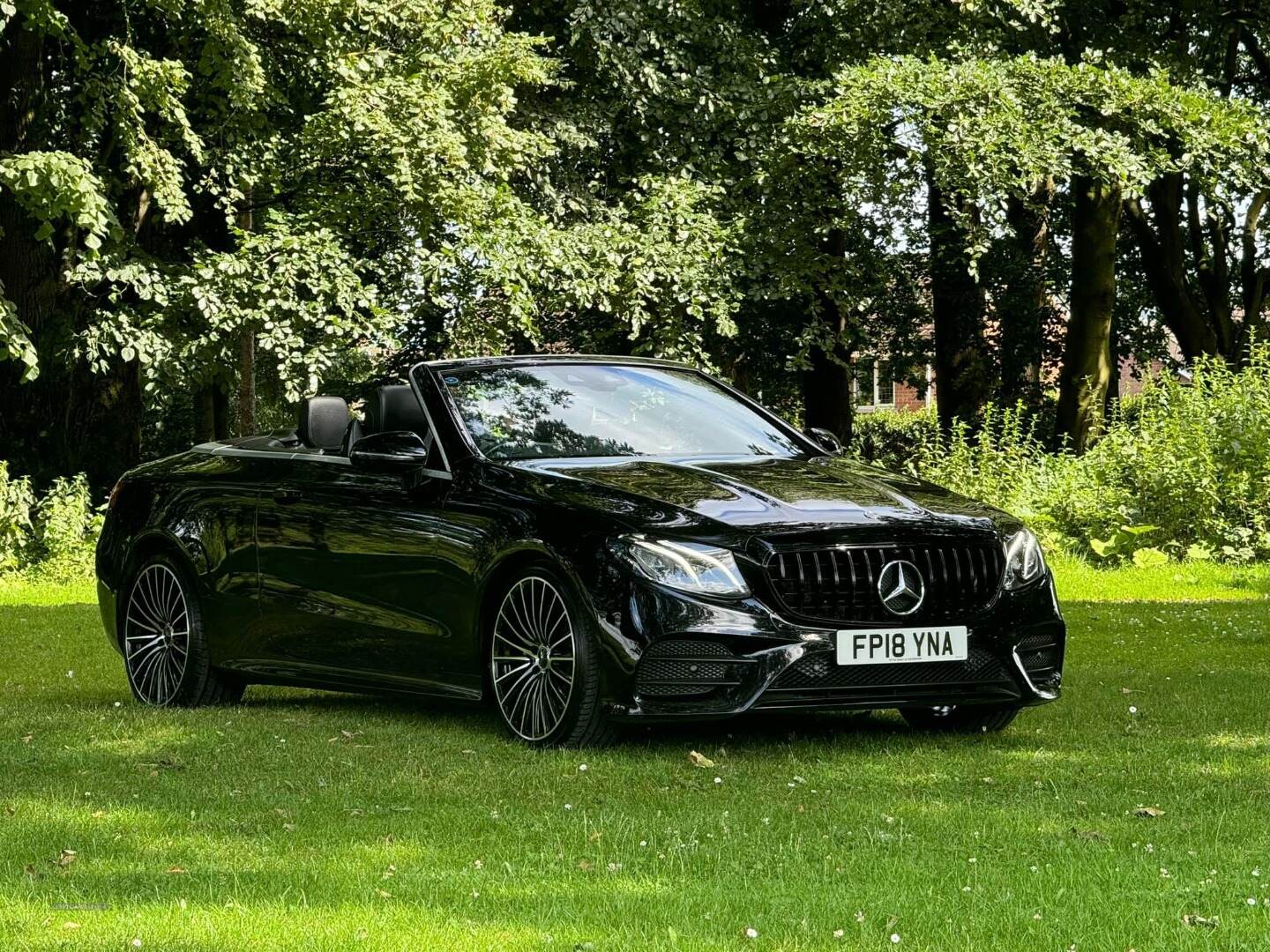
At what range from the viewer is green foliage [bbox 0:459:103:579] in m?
20.9

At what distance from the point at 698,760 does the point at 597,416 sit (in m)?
1.99

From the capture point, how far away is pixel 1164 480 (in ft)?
62.8

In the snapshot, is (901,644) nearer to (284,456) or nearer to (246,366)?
(284,456)

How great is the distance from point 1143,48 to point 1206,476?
11.4 m

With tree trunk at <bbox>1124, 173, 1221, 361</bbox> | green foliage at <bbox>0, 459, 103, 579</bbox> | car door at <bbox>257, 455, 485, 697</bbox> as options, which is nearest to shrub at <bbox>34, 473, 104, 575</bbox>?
green foliage at <bbox>0, 459, 103, 579</bbox>

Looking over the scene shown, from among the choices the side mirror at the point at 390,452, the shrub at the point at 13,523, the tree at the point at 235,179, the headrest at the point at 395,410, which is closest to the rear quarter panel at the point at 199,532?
the headrest at the point at 395,410

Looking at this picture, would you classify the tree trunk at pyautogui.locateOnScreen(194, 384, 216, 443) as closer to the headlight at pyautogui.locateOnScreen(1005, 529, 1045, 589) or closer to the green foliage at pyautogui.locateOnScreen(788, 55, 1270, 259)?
the green foliage at pyautogui.locateOnScreen(788, 55, 1270, 259)

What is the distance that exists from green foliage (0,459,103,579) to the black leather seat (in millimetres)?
12342

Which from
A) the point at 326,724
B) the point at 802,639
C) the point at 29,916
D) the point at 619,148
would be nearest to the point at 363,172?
the point at 619,148

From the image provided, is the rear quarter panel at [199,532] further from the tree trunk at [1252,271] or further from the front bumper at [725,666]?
the tree trunk at [1252,271]

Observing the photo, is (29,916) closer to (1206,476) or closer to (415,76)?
(1206,476)

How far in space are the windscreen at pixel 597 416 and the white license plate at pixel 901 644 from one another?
1551 millimetres

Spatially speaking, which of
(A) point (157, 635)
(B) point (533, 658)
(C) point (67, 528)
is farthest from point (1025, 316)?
(B) point (533, 658)

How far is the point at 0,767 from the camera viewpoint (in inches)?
297
